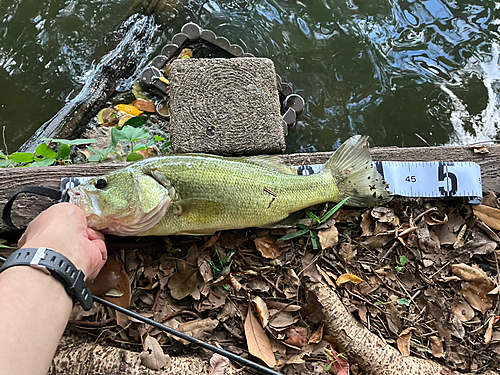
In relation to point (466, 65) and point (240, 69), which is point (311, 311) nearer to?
point (240, 69)

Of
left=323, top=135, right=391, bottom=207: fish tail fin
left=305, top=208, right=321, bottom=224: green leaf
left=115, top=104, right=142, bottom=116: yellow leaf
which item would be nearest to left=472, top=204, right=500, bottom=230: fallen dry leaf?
left=323, top=135, right=391, bottom=207: fish tail fin

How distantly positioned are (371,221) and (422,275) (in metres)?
0.52

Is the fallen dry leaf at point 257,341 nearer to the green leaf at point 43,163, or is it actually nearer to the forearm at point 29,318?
the forearm at point 29,318

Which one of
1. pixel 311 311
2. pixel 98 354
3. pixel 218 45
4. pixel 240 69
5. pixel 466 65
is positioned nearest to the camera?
pixel 98 354

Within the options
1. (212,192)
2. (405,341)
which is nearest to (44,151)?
(212,192)

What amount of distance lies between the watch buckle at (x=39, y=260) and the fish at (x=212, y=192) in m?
0.40

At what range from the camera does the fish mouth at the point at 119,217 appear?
1.99 meters

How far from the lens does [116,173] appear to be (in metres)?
2.11

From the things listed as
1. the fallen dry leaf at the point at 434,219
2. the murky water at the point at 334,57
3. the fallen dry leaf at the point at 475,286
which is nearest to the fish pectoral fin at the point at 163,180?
the fallen dry leaf at the point at 434,219

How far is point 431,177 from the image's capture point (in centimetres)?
260

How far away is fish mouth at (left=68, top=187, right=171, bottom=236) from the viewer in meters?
1.99

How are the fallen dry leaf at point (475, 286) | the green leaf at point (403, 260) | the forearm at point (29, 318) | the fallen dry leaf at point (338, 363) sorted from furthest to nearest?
the green leaf at point (403, 260) < the fallen dry leaf at point (475, 286) < the fallen dry leaf at point (338, 363) < the forearm at point (29, 318)

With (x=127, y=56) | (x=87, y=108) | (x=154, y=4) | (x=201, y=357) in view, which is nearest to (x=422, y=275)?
(x=201, y=357)

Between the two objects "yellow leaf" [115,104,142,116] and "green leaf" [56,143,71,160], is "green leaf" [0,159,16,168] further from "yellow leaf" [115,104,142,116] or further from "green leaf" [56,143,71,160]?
"yellow leaf" [115,104,142,116]
